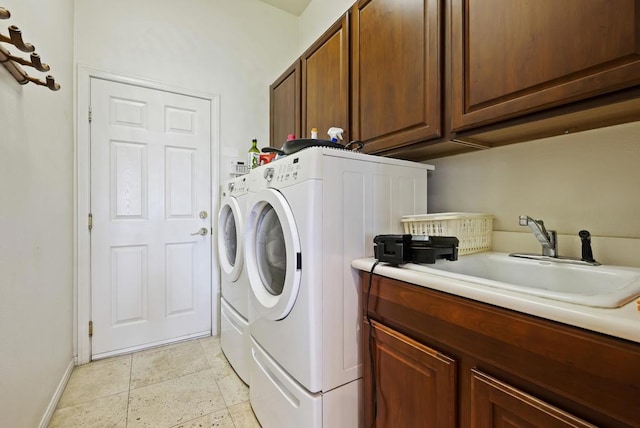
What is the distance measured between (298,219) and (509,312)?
0.69 meters

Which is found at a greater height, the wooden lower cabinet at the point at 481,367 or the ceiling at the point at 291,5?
the ceiling at the point at 291,5

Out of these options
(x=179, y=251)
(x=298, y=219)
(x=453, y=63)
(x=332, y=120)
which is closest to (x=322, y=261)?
(x=298, y=219)

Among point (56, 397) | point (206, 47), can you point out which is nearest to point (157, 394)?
point (56, 397)

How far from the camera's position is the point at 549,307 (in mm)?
557

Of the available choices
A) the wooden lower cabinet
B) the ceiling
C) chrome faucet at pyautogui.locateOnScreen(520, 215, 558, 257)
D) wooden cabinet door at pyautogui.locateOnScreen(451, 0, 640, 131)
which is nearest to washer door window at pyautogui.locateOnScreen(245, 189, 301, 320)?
the wooden lower cabinet

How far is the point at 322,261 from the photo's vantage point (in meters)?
1.01

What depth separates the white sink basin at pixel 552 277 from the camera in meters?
0.59

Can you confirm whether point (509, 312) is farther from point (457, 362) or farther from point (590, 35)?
point (590, 35)

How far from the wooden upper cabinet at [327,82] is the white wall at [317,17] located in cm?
66

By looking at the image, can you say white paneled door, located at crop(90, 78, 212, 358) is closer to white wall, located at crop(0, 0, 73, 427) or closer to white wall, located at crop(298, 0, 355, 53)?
white wall, located at crop(0, 0, 73, 427)

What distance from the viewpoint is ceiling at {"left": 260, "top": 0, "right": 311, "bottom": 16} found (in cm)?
259

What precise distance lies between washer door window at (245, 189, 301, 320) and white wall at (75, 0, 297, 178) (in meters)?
1.19

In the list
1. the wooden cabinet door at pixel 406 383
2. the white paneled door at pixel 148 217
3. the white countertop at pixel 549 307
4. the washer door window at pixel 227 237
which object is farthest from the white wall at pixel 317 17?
the wooden cabinet door at pixel 406 383

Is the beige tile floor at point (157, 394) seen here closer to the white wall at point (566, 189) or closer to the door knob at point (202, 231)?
the door knob at point (202, 231)
